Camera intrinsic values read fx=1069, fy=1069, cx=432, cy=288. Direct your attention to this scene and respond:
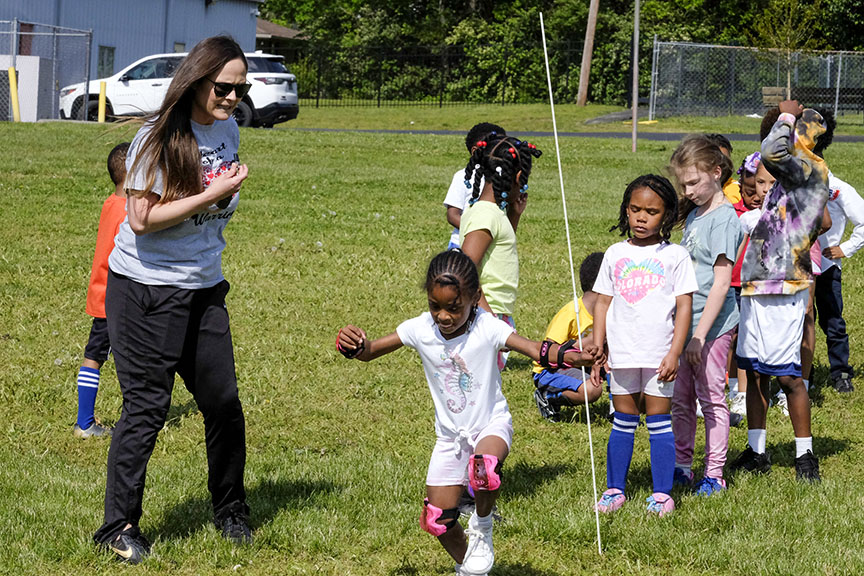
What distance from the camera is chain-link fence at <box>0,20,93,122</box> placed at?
86.5 feet

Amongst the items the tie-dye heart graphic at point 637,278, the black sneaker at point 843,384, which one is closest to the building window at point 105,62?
the black sneaker at point 843,384

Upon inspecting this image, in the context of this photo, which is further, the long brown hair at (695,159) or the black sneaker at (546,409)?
the black sneaker at (546,409)

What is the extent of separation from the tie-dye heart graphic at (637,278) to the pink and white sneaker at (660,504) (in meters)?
0.95

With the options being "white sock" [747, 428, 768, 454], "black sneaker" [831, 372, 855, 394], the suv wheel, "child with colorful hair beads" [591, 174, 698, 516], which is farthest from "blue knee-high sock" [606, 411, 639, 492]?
the suv wheel

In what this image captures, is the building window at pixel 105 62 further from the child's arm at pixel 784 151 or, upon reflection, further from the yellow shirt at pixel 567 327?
the child's arm at pixel 784 151

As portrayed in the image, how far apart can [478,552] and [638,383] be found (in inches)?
57.6

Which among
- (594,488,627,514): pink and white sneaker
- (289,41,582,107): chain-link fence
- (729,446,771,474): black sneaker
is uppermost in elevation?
(289,41,582,107): chain-link fence

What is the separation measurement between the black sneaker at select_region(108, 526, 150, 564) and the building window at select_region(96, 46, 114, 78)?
1473 inches

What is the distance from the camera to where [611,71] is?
44469 mm

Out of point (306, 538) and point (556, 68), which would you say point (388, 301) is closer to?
point (306, 538)

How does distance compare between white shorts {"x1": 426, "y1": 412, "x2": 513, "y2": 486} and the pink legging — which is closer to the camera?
white shorts {"x1": 426, "y1": 412, "x2": 513, "y2": 486}

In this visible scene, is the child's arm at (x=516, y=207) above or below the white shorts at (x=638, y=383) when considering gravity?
above

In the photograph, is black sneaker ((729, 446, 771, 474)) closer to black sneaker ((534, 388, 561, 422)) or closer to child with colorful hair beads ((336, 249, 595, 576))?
black sneaker ((534, 388, 561, 422))

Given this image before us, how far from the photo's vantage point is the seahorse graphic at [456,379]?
13.5 feet
